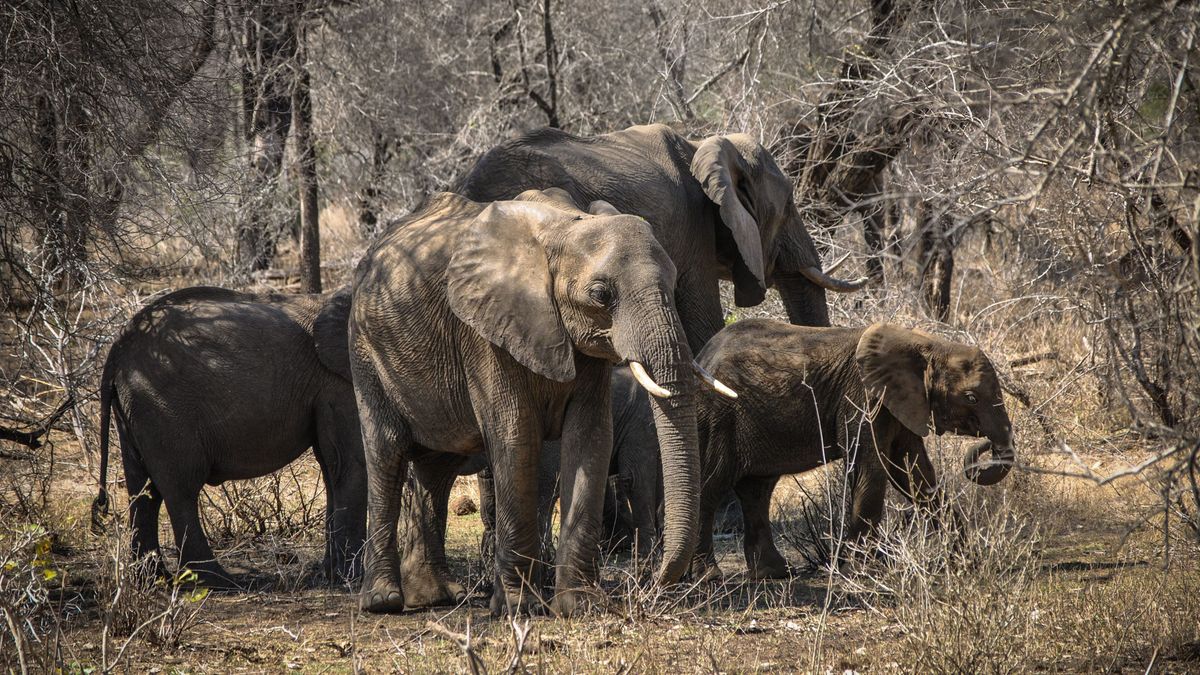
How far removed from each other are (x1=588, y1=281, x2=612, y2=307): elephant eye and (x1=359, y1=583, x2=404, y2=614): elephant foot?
79.4 inches

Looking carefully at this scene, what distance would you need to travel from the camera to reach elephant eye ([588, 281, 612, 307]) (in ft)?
21.4

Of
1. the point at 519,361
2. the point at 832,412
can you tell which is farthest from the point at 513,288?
the point at 832,412

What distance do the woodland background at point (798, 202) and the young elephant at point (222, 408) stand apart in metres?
0.41

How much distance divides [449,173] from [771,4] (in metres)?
4.77

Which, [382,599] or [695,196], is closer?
[382,599]

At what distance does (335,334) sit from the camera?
8.93m

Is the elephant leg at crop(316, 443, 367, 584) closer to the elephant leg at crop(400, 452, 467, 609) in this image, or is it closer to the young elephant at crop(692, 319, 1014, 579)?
the elephant leg at crop(400, 452, 467, 609)

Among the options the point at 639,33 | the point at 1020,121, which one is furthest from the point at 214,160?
the point at 639,33

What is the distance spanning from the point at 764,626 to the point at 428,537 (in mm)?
1974

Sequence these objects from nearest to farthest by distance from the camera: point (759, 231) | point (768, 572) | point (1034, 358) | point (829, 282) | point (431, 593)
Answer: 1. point (431, 593)
2. point (768, 572)
3. point (759, 231)
4. point (829, 282)
5. point (1034, 358)

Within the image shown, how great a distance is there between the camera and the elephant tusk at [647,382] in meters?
6.28

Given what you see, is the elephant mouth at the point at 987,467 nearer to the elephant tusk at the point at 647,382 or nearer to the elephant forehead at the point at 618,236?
the elephant tusk at the point at 647,382

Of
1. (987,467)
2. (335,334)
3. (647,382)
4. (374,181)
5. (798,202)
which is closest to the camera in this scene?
(647,382)

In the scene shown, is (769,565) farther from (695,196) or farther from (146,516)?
(146,516)
